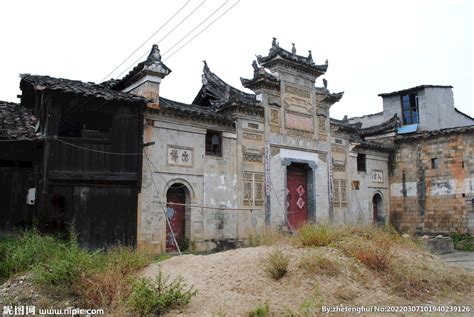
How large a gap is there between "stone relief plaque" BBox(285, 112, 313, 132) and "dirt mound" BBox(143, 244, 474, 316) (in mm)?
8433

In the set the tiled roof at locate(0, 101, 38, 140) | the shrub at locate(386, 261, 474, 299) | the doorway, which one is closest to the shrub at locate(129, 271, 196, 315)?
the shrub at locate(386, 261, 474, 299)

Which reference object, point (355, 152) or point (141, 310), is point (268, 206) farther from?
point (141, 310)

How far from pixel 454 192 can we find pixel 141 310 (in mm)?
16998

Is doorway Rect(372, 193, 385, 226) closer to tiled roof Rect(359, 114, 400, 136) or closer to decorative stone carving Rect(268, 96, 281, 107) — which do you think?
tiled roof Rect(359, 114, 400, 136)

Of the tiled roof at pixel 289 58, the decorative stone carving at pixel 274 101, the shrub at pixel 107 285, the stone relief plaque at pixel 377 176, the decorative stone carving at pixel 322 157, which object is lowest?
the shrub at pixel 107 285

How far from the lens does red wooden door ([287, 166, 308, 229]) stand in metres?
17.0

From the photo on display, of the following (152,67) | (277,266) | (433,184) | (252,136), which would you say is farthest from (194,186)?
(433,184)

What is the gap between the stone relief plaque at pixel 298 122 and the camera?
1705cm

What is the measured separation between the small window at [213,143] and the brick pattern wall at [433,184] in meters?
10.6

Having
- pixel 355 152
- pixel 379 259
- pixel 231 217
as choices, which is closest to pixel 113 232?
pixel 231 217

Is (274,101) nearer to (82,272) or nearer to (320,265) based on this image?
(320,265)

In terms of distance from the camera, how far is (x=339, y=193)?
18609 millimetres

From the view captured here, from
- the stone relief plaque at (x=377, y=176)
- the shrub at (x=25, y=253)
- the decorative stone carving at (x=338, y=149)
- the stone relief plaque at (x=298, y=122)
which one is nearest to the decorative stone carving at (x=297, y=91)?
the stone relief plaque at (x=298, y=122)

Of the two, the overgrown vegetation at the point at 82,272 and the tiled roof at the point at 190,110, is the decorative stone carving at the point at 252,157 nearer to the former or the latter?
the tiled roof at the point at 190,110
